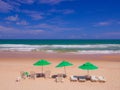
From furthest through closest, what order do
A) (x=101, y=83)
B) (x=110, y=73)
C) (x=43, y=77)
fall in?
1. (x=110, y=73)
2. (x=43, y=77)
3. (x=101, y=83)

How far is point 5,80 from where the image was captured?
37.1ft

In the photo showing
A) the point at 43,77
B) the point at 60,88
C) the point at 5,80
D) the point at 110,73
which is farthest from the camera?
the point at 110,73

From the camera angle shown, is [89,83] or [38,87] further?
[89,83]

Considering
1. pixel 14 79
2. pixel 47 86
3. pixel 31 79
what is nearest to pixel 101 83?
pixel 47 86

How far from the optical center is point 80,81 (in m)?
11.0

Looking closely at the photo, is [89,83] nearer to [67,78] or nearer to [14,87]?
[67,78]

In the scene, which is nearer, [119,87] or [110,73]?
[119,87]

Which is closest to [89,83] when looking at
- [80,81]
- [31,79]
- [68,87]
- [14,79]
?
[80,81]

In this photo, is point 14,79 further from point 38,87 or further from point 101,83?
point 101,83

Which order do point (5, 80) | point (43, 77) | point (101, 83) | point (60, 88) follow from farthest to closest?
point (43, 77) < point (5, 80) < point (101, 83) < point (60, 88)

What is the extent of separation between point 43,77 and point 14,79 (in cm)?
Result: 169

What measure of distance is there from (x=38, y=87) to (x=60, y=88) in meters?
1.10

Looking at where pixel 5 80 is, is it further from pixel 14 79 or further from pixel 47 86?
pixel 47 86

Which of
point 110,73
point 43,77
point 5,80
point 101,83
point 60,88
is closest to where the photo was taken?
point 60,88
